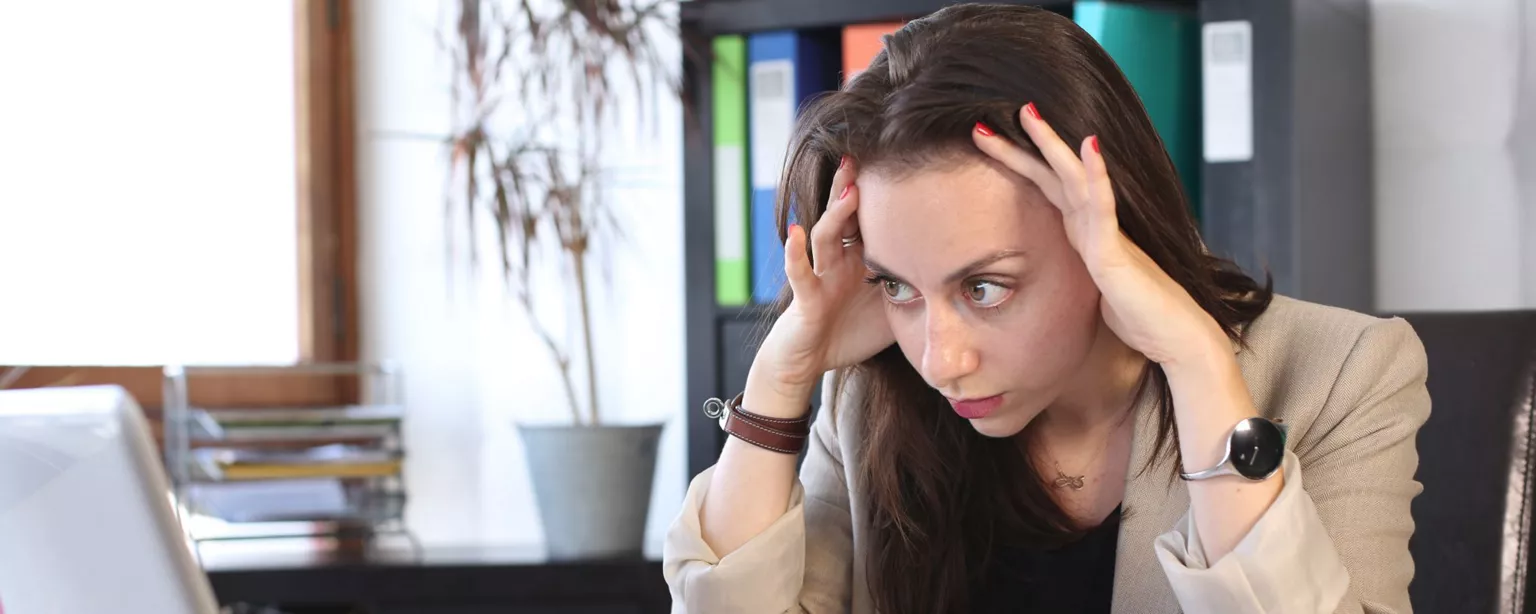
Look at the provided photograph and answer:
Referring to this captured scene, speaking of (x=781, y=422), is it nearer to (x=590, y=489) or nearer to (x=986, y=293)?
(x=986, y=293)

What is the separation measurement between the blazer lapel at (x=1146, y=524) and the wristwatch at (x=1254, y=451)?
163mm

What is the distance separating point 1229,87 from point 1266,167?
0.40 ft

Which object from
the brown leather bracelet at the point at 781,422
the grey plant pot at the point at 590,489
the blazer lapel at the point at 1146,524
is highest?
the brown leather bracelet at the point at 781,422

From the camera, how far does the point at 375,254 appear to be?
2893 millimetres

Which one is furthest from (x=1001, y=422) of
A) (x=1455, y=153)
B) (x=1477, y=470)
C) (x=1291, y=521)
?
(x=1455, y=153)

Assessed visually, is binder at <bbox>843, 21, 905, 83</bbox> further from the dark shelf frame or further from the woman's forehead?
the woman's forehead

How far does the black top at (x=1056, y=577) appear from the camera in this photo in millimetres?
1336

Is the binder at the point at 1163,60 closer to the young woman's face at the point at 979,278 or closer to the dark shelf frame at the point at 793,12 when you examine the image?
the dark shelf frame at the point at 793,12

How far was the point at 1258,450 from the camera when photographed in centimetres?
108

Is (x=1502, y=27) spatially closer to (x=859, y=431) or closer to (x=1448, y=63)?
(x=1448, y=63)

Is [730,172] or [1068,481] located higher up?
[730,172]

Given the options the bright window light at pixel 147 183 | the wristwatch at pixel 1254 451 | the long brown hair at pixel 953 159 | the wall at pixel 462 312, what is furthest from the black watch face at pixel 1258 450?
the bright window light at pixel 147 183

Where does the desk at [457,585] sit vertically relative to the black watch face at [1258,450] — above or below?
below

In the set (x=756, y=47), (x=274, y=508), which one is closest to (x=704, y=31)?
(x=756, y=47)
